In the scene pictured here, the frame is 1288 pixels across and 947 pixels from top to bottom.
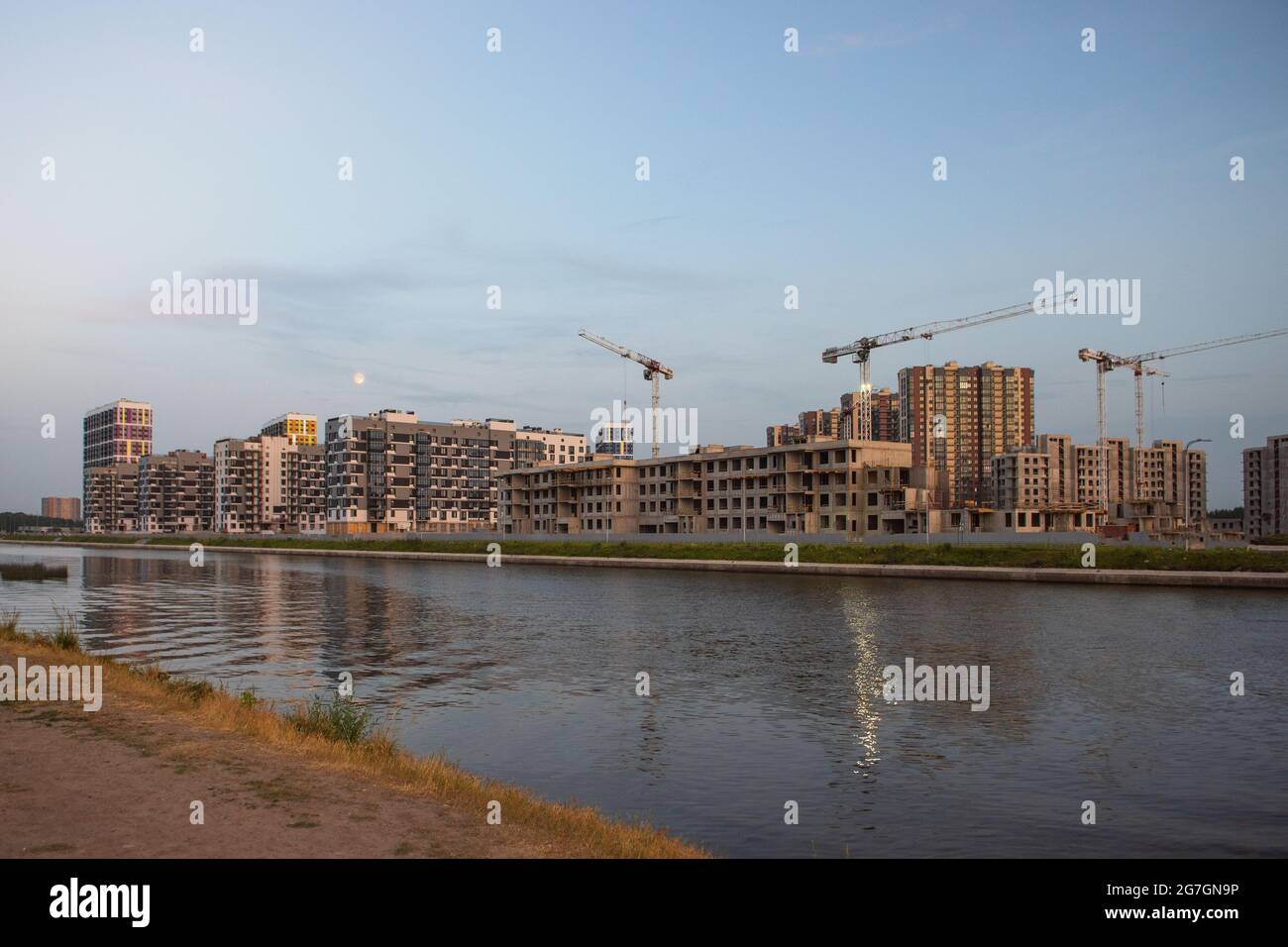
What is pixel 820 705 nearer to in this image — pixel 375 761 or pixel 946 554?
pixel 375 761

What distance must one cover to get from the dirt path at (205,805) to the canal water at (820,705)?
16.6 ft

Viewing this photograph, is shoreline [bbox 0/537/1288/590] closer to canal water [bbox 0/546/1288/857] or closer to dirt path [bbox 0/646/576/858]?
canal water [bbox 0/546/1288/857]

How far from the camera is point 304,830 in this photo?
11281 millimetres

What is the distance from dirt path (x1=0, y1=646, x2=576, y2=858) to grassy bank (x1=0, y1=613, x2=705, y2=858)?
42cm

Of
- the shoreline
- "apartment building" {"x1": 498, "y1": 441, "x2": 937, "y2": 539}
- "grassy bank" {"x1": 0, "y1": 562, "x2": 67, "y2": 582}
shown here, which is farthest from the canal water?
"apartment building" {"x1": 498, "y1": 441, "x2": 937, "y2": 539}

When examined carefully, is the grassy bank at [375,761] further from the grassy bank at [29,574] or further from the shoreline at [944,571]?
the grassy bank at [29,574]

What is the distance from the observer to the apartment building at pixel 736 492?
447 ft

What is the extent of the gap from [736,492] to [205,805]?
473ft

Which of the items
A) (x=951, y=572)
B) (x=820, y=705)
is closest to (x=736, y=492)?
(x=951, y=572)

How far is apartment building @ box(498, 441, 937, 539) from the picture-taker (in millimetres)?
136125

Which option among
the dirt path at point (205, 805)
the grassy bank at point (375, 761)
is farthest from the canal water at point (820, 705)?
the dirt path at point (205, 805)
